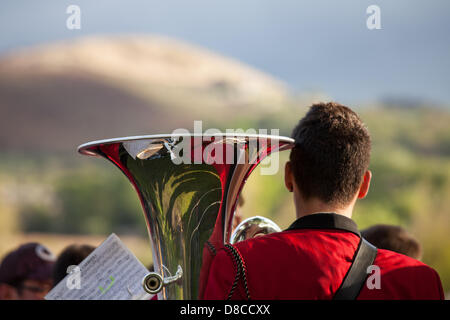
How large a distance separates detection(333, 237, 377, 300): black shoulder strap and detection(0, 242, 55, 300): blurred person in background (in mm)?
2006

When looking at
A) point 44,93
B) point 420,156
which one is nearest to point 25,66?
point 44,93

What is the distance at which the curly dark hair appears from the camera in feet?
6.34

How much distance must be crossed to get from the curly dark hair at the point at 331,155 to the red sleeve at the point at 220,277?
15.3 inches

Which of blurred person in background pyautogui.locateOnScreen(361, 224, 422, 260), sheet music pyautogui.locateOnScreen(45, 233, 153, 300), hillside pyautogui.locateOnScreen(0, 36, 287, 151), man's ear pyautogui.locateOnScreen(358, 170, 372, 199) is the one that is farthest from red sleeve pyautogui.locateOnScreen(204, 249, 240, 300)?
hillside pyautogui.locateOnScreen(0, 36, 287, 151)

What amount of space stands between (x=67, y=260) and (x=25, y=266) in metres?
0.42

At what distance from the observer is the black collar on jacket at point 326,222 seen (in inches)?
73.1

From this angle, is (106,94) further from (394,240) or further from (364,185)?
(364,185)

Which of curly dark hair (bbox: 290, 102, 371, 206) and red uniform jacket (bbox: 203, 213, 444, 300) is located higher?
curly dark hair (bbox: 290, 102, 371, 206)

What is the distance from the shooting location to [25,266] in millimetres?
3150

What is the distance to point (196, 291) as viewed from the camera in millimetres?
1824

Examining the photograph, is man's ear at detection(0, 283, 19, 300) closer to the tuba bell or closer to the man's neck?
the tuba bell

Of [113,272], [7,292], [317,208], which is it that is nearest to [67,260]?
[7,292]
